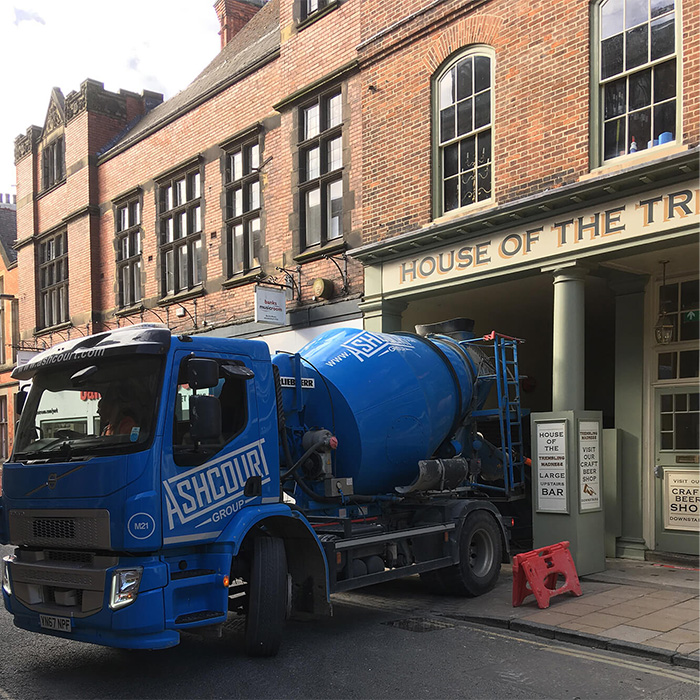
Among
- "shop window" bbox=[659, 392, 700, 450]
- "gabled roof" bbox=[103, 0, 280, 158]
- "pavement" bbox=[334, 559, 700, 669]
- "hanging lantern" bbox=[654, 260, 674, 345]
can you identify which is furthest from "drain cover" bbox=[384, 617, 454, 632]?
"gabled roof" bbox=[103, 0, 280, 158]

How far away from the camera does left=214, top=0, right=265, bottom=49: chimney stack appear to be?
75.9 ft

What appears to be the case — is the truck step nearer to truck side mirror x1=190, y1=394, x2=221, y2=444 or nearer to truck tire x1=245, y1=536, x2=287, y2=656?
truck tire x1=245, y1=536, x2=287, y2=656

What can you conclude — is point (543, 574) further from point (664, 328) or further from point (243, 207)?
point (243, 207)

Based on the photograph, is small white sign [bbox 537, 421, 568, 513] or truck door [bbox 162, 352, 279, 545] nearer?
truck door [bbox 162, 352, 279, 545]

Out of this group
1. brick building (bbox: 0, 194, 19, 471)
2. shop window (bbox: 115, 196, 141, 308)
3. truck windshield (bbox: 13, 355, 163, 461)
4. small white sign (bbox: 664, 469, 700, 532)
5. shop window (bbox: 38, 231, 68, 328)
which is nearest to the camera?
truck windshield (bbox: 13, 355, 163, 461)

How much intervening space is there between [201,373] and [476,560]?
15.1ft

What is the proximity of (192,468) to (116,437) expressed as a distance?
62 cm

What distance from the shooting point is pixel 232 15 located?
2319 centimetres

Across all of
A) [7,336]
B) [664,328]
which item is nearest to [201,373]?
[664,328]

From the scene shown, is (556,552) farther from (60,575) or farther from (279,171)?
(279,171)

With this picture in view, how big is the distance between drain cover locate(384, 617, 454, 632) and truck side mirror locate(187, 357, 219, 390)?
319cm

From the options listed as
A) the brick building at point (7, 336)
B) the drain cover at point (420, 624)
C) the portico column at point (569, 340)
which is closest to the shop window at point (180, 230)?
the brick building at point (7, 336)

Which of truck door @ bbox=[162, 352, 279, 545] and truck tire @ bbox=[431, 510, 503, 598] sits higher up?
truck door @ bbox=[162, 352, 279, 545]

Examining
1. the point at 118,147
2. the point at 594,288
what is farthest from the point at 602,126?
the point at 118,147
